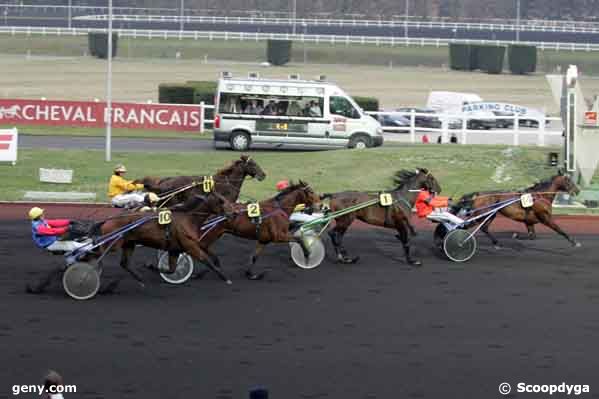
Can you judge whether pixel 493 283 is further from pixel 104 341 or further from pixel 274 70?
pixel 274 70

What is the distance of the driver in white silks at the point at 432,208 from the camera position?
17.2 meters

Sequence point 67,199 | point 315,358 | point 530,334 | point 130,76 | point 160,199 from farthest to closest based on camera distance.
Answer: point 130,76 < point 67,199 < point 160,199 < point 530,334 < point 315,358

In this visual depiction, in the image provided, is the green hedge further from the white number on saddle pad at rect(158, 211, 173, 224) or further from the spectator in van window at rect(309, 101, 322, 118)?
the white number on saddle pad at rect(158, 211, 173, 224)

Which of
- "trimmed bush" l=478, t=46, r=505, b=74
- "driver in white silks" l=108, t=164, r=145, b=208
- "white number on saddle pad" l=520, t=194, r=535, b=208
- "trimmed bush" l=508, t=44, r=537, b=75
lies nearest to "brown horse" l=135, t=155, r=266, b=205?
"driver in white silks" l=108, t=164, r=145, b=208

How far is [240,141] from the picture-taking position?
1208 inches

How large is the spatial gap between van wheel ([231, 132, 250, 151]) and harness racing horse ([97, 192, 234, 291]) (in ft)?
51.0

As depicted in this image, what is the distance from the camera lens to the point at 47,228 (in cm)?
1451

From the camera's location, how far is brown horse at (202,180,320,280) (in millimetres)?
15797

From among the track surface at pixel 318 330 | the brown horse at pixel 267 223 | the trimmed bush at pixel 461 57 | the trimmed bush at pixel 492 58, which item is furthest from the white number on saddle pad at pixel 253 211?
the trimmed bush at pixel 461 57

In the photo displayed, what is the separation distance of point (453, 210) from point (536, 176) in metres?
8.29

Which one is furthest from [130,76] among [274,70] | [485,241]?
[485,241]

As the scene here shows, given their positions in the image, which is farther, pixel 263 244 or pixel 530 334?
pixel 263 244

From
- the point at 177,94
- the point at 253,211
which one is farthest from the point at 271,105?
the point at 253,211

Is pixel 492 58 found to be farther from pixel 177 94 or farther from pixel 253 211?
pixel 253 211
